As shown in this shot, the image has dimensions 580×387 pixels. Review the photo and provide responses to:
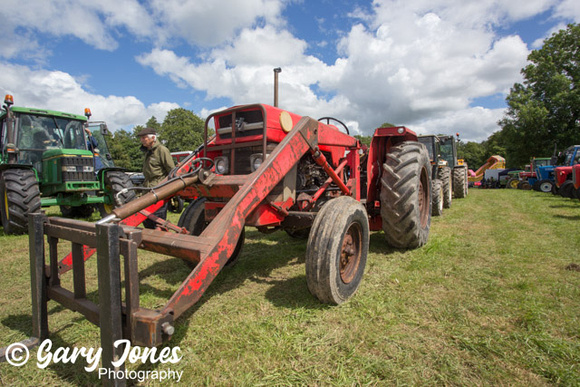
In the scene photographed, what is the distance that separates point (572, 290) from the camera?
3.04 meters

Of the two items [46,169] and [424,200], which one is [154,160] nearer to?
[46,169]

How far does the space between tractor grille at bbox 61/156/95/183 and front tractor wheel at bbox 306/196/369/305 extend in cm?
674

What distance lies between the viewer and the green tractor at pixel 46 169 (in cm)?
630

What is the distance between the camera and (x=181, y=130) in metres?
47.7

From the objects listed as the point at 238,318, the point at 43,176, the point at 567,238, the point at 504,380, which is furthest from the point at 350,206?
the point at 43,176

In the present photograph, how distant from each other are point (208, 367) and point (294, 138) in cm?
196

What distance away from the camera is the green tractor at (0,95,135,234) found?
248 inches

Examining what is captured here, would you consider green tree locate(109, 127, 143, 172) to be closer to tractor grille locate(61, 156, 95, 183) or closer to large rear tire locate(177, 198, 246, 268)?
tractor grille locate(61, 156, 95, 183)

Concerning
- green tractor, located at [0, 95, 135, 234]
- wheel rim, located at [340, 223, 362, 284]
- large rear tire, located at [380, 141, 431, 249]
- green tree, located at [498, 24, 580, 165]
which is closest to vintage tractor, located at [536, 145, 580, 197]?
green tree, located at [498, 24, 580, 165]

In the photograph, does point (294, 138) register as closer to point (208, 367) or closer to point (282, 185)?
point (282, 185)

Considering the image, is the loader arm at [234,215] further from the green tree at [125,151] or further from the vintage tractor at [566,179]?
the green tree at [125,151]

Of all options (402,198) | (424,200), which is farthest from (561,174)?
(402,198)

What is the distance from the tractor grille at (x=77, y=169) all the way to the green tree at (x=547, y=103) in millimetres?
30489

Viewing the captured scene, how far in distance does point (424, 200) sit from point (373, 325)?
3444mm
